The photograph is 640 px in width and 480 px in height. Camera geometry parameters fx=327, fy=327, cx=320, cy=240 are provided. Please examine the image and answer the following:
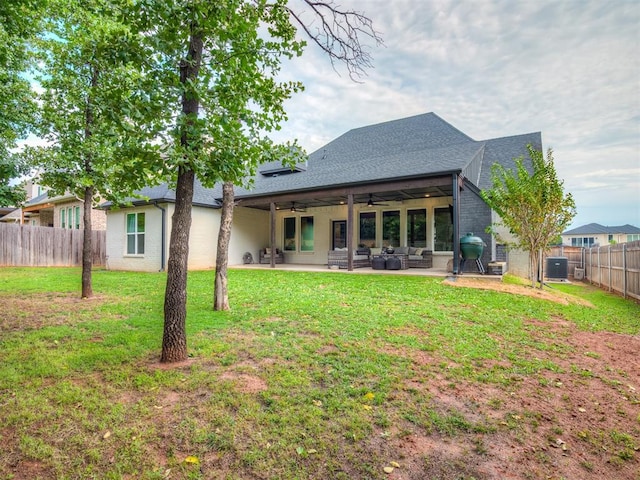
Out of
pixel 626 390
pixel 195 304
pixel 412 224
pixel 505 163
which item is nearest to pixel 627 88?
pixel 505 163

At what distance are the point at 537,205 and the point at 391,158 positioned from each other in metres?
6.08

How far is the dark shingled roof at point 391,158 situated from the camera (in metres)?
11.5

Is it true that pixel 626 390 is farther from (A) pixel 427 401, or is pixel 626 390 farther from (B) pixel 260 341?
(B) pixel 260 341

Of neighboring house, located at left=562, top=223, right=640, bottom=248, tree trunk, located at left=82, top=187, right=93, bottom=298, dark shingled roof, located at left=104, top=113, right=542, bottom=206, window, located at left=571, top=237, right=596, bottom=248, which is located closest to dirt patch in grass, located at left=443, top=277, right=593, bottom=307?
dark shingled roof, located at left=104, top=113, right=542, bottom=206

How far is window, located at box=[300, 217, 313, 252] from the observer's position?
55.2ft

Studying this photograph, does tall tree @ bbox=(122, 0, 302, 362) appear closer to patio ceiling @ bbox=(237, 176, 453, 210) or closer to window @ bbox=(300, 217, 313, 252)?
patio ceiling @ bbox=(237, 176, 453, 210)

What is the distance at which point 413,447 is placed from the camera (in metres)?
2.25

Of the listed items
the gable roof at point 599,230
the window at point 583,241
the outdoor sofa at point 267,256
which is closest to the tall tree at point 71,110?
the outdoor sofa at point 267,256

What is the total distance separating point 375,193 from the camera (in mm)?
12477

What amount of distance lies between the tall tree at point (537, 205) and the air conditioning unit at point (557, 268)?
6.85 meters

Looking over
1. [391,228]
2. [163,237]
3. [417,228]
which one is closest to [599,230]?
[417,228]

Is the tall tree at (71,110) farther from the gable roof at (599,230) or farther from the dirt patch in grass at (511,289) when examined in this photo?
the gable roof at (599,230)

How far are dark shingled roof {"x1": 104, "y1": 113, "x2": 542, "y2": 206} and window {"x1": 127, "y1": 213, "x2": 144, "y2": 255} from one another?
1149mm

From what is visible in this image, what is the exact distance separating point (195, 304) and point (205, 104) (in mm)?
4297
